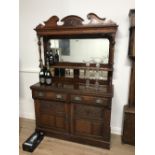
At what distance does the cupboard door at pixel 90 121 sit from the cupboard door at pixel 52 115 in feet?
0.43

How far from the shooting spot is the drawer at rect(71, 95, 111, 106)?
2.10m

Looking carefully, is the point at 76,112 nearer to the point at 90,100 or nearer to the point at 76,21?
the point at 90,100

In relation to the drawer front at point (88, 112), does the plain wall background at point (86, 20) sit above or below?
above

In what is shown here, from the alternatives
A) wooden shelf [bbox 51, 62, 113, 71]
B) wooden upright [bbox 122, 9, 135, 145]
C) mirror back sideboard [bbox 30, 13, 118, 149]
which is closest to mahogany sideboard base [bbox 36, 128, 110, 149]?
mirror back sideboard [bbox 30, 13, 118, 149]

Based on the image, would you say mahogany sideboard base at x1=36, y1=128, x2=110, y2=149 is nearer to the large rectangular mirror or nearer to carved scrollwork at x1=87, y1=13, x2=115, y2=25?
the large rectangular mirror

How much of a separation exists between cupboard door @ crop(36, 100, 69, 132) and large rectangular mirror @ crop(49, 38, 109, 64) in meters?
0.77

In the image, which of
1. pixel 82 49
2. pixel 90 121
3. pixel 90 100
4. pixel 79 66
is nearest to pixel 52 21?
pixel 82 49

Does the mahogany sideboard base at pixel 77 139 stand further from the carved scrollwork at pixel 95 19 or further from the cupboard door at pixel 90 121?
the carved scrollwork at pixel 95 19

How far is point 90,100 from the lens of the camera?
216cm

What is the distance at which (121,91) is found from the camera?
2.52m

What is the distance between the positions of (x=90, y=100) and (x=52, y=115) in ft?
2.27

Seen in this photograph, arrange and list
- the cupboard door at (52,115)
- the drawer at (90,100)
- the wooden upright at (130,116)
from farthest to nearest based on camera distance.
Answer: the cupboard door at (52,115) < the wooden upright at (130,116) < the drawer at (90,100)

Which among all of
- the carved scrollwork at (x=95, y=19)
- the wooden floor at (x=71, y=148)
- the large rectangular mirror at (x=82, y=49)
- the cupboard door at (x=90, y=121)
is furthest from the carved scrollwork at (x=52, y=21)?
the wooden floor at (x=71, y=148)

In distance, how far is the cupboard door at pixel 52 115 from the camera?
2361 mm
